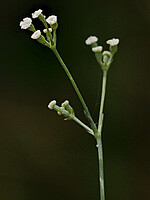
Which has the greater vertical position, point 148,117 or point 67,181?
point 148,117

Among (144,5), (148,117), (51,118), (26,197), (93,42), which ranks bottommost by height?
(26,197)

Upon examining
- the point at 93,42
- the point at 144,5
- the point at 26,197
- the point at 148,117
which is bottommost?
the point at 26,197

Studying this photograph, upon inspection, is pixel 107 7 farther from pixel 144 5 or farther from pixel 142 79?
pixel 142 79

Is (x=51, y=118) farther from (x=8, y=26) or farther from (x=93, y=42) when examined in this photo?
(x=93, y=42)

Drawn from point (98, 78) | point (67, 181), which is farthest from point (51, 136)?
point (98, 78)

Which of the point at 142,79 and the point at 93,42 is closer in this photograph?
the point at 93,42

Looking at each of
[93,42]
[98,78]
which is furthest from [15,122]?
[93,42]
